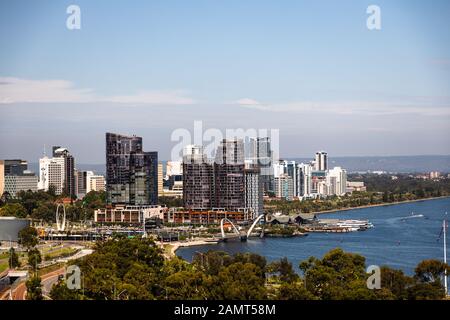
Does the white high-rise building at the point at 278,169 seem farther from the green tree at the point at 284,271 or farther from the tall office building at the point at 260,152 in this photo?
the green tree at the point at 284,271

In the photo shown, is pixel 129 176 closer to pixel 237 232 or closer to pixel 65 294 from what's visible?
pixel 237 232

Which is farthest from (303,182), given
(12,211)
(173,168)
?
(12,211)

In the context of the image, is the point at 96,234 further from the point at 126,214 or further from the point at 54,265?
the point at 54,265

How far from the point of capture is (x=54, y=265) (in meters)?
9.02

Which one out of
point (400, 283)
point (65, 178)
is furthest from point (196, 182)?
point (400, 283)

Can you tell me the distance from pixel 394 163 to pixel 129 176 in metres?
38.5

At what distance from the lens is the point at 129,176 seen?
17.4 meters

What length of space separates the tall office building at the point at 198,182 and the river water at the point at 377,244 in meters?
2.91

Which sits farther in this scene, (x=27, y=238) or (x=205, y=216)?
(x=205, y=216)

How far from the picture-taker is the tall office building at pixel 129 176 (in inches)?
681

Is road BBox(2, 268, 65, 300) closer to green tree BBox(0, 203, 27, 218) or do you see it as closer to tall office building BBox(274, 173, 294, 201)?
green tree BBox(0, 203, 27, 218)

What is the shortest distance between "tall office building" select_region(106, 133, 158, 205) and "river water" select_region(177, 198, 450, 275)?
11.6 feet

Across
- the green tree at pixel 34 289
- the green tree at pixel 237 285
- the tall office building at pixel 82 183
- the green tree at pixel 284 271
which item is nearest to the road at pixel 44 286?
the green tree at pixel 34 289

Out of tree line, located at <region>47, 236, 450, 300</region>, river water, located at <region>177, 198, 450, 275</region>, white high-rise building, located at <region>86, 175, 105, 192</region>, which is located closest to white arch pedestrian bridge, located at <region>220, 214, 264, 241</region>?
river water, located at <region>177, 198, 450, 275</region>
